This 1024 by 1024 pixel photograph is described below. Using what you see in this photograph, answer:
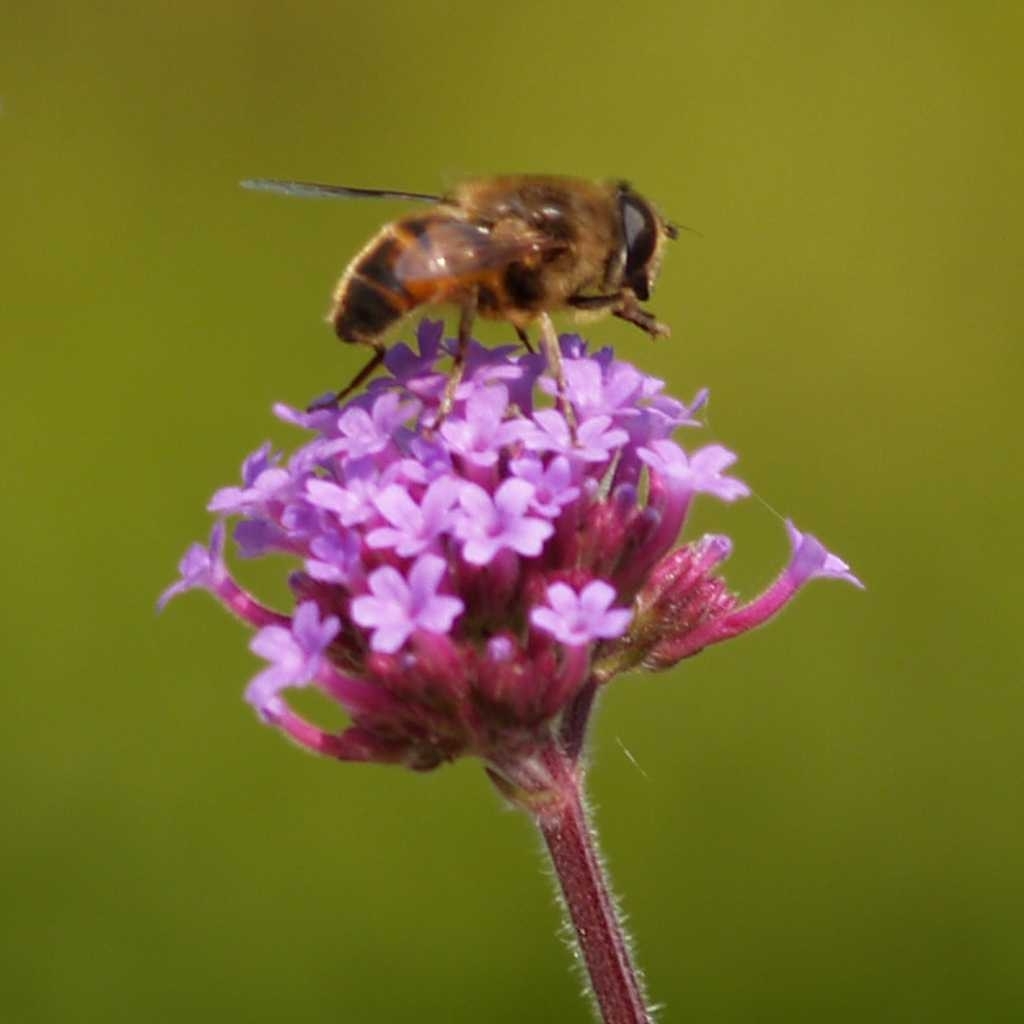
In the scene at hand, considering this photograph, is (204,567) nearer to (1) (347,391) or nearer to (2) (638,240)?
(1) (347,391)

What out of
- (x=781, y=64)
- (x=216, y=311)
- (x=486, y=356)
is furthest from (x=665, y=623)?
(x=781, y=64)

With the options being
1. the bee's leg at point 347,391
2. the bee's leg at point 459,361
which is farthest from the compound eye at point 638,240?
the bee's leg at point 347,391

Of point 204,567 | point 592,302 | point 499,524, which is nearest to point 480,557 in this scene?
point 499,524

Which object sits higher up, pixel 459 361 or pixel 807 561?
pixel 459 361

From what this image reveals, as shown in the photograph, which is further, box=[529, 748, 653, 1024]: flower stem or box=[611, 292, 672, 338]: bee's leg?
box=[611, 292, 672, 338]: bee's leg

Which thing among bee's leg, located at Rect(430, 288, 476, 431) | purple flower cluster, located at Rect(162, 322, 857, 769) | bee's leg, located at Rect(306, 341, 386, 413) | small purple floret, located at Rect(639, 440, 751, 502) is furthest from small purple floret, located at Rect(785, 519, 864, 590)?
bee's leg, located at Rect(306, 341, 386, 413)

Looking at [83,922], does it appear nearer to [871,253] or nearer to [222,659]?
[222,659]

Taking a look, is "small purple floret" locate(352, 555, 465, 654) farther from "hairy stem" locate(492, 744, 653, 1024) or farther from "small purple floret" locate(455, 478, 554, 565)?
"hairy stem" locate(492, 744, 653, 1024)
